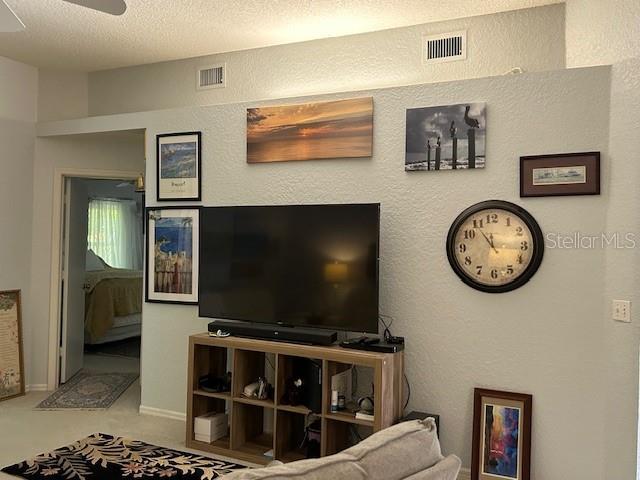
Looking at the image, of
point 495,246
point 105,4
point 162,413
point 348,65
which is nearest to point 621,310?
point 495,246

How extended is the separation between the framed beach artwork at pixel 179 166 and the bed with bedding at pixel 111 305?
2860 mm

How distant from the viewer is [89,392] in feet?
16.6

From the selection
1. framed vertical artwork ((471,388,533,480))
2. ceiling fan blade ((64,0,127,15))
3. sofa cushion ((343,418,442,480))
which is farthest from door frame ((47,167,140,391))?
sofa cushion ((343,418,442,480))

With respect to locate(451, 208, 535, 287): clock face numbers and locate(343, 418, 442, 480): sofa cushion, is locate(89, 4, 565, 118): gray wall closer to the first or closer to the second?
locate(451, 208, 535, 287): clock face numbers

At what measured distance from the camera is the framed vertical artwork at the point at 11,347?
483 centimetres

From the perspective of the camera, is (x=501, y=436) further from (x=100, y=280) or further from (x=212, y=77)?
(x=100, y=280)

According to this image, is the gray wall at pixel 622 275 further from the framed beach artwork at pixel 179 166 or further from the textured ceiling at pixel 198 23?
the framed beach artwork at pixel 179 166

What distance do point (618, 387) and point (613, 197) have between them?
3.25ft

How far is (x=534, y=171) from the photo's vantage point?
318 cm

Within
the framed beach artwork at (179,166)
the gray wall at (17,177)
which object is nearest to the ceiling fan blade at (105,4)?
the framed beach artwork at (179,166)

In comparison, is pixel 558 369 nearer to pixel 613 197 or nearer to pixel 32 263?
pixel 613 197

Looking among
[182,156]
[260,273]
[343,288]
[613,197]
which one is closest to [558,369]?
[613,197]

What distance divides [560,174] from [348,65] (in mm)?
1820

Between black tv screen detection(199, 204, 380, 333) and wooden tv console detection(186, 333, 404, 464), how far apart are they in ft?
0.68
